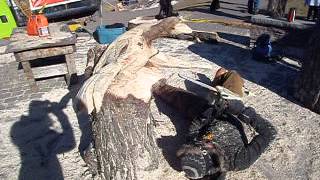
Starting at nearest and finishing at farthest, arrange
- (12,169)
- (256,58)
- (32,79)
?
(12,169) → (32,79) → (256,58)

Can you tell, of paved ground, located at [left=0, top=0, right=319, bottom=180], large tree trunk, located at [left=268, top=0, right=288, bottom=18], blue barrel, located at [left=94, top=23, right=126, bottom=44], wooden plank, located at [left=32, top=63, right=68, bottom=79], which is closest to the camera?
paved ground, located at [left=0, top=0, right=319, bottom=180]

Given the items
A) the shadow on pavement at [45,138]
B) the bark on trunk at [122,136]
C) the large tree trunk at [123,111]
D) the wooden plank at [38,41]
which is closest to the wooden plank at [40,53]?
the wooden plank at [38,41]

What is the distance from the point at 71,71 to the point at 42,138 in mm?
2267

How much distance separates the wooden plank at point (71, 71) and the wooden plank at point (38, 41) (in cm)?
41

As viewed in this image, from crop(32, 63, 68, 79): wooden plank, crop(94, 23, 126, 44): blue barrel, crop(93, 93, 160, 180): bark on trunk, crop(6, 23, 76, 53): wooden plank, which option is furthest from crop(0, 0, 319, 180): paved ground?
crop(6, 23, 76, 53): wooden plank

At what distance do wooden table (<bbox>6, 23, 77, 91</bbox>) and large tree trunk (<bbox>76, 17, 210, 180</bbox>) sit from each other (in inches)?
113

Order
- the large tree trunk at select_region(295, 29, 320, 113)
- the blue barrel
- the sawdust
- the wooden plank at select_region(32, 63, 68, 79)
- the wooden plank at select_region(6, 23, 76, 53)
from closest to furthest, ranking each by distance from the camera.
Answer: the sawdust → the large tree trunk at select_region(295, 29, 320, 113) → the wooden plank at select_region(6, 23, 76, 53) → the wooden plank at select_region(32, 63, 68, 79) → the blue barrel

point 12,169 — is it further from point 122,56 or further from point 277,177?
point 277,177

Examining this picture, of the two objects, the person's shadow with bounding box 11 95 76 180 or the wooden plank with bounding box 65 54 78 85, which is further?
the wooden plank with bounding box 65 54 78 85

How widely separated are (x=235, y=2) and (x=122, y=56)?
11081mm

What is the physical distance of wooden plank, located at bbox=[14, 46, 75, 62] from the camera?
7281 mm

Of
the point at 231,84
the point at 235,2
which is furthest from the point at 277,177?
the point at 235,2

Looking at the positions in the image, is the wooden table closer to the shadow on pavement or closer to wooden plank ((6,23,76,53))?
wooden plank ((6,23,76,53))

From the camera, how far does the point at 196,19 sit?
40.7 feet
